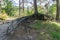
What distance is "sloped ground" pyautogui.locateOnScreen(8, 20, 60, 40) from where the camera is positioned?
857 cm

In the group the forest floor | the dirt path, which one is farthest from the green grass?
the dirt path

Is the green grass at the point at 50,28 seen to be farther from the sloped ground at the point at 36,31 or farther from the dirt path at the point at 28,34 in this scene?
the dirt path at the point at 28,34

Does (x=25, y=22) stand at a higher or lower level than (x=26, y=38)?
higher

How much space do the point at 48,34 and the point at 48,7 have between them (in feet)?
46.1

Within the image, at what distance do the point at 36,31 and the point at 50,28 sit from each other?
0.93 m

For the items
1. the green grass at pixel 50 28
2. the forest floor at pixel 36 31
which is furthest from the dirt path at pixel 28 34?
the green grass at pixel 50 28

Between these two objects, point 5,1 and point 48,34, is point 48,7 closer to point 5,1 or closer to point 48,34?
point 5,1

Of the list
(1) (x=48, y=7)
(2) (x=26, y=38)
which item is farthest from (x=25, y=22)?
(1) (x=48, y=7)

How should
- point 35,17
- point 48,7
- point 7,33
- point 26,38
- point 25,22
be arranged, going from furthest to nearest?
point 48,7
point 35,17
point 25,22
point 7,33
point 26,38

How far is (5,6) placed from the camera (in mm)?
22750

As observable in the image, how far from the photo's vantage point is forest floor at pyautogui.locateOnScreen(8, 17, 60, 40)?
8.57 m

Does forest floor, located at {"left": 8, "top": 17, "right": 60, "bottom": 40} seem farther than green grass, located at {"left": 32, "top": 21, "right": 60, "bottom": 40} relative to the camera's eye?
No

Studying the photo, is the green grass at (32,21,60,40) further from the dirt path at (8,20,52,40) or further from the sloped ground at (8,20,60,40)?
the dirt path at (8,20,52,40)

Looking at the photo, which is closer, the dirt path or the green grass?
the dirt path
